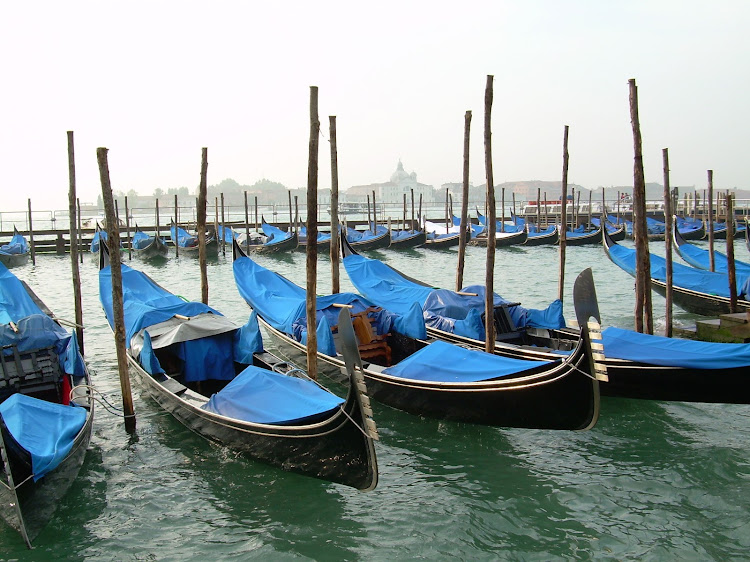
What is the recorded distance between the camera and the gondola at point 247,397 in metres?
3.51

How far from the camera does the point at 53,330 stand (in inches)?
187

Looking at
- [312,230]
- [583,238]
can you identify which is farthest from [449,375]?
[583,238]

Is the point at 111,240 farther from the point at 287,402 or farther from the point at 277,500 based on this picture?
the point at 277,500

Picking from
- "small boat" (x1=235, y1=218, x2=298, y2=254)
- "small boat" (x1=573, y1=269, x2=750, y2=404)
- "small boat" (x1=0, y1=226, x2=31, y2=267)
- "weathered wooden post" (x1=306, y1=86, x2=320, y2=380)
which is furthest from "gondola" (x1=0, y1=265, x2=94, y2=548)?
"small boat" (x1=235, y1=218, x2=298, y2=254)

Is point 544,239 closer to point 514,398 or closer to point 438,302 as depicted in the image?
point 438,302

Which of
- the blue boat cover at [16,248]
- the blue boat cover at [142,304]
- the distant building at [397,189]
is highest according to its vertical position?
the distant building at [397,189]

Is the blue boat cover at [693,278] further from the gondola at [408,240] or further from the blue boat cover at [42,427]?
the gondola at [408,240]

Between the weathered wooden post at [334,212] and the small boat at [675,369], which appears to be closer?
the small boat at [675,369]

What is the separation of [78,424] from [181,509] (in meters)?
0.78

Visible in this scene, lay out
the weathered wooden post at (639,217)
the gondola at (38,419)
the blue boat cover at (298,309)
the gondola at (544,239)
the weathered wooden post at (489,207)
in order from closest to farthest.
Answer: the gondola at (38,419) < the weathered wooden post at (489,207) < the weathered wooden post at (639,217) < the blue boat cover at (298,309) < the gondola at (544,239)

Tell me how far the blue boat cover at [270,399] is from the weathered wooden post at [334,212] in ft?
9.91


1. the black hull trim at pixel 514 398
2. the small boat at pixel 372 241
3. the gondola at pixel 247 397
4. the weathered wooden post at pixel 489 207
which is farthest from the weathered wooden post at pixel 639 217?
the small boat at pixel 372 241

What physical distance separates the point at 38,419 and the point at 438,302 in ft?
12.7

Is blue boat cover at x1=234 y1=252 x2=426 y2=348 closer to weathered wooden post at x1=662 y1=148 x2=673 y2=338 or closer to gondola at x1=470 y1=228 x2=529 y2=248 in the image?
weathered wooden post at x1=662 y1=148 x2=673 y2=338
